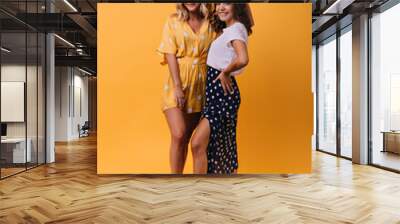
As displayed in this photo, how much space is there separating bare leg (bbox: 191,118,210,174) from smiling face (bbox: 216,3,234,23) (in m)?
1.78

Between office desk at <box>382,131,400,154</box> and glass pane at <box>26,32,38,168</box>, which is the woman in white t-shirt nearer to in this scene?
office desk at <box>382,131,400,154</box>

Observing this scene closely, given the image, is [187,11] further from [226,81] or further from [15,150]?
[15,150]

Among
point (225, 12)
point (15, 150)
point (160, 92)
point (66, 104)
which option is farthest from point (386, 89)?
point (66, 104)

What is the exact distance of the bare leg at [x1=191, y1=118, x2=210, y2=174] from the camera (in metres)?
6.88

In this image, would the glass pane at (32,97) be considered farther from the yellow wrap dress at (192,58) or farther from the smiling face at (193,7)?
the smiling face at (193,7)

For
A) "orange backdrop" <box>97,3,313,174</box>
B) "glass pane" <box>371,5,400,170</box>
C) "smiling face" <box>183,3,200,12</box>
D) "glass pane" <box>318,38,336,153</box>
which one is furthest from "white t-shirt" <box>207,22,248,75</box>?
"glass pane" <box>318,38,336,153</box>

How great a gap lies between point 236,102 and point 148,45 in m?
1.83

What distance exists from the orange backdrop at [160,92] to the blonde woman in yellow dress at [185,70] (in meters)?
0.14

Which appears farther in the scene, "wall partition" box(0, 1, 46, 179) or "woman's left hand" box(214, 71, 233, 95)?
"wall partition" box(0, 1, 46, 179)

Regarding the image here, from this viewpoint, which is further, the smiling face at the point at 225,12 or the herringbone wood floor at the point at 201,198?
the smiling face at the point at 225,12

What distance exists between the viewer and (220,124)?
22.7 feet

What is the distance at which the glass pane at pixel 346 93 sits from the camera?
977cm

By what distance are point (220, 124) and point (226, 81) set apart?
2.45 ft

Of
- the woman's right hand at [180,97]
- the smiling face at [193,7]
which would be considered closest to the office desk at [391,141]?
the woman's right hand at [180,97]
